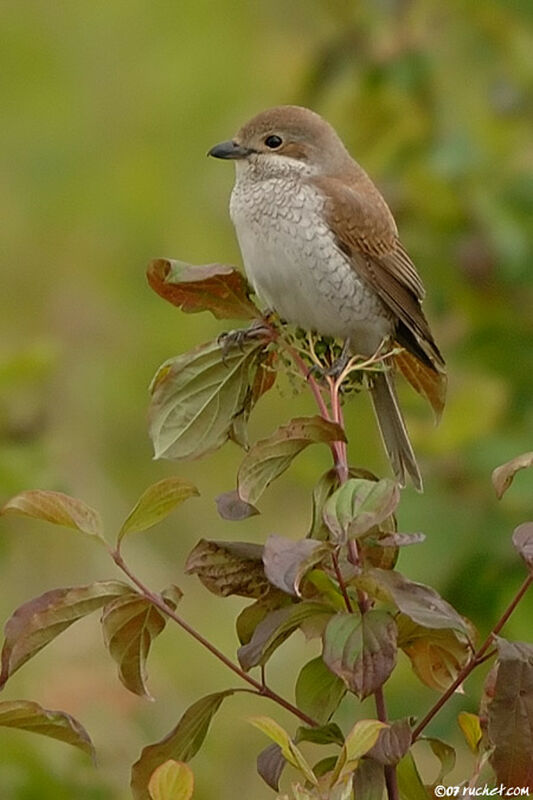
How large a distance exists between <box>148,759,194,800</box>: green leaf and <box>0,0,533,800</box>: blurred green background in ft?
6.29

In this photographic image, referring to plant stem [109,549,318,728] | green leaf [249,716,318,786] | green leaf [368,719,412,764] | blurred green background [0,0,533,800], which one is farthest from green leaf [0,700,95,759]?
blurred green background [0,0,533,800]

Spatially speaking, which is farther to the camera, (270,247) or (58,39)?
(58,39)

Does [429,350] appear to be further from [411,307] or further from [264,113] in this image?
[264,113]

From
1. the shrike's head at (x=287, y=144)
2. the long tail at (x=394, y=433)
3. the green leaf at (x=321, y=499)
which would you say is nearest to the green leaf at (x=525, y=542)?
the green leaf at (x=321, y=499)

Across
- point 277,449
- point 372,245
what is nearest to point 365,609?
point 277,449

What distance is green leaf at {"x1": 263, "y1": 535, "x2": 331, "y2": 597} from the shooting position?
2.10 m

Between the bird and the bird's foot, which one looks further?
the bird

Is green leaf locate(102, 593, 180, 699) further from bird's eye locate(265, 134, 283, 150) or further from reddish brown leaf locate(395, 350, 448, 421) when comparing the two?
bird's eye locate(265, 134, 283, 150)

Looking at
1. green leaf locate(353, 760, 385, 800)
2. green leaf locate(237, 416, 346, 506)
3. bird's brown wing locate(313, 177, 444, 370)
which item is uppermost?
bird's brown wing locate(313, 177, 444, 370)

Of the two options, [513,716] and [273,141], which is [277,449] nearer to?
[513,716]

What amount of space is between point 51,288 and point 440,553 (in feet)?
9.85

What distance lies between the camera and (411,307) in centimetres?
412

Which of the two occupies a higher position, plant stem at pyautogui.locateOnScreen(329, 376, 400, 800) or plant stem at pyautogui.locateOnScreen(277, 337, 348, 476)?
plant stem at pyautogui.locateOnScreen(277, 337, 348, 476)

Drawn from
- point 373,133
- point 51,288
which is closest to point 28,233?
point 51,288
